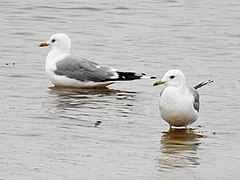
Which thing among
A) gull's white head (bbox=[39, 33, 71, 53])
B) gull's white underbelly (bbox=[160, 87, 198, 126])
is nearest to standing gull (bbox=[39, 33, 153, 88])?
gull's white head (bbox=[39, 33, 71, 53])

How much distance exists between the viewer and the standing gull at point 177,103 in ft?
27.0

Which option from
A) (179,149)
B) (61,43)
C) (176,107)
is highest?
(61,43)

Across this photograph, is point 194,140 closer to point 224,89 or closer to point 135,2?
point 224,89

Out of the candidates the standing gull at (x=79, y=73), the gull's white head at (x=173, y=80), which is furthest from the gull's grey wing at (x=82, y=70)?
the gull's white head at (x=173, y=80)

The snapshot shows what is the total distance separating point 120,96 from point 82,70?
0.83 meters

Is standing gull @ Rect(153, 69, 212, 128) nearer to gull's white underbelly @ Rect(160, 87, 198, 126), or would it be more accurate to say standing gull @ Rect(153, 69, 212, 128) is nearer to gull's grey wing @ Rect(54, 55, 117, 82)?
gull's white underbelly @ Rect(160, 87, 198, 126)

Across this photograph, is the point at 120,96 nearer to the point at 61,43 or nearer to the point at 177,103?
the point at 61,43

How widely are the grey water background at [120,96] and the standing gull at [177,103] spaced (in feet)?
0.50

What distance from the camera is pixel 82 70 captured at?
11.0 meters

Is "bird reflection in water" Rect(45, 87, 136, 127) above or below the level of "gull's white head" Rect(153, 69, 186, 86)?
below

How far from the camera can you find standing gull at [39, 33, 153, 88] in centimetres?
1080

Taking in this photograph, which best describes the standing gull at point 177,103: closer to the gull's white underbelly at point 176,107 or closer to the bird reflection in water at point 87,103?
the gull's white underbelly at point 176,107

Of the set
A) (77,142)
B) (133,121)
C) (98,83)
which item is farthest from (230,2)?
(77,142)

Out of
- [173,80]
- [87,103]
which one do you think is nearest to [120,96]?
[87,103]
